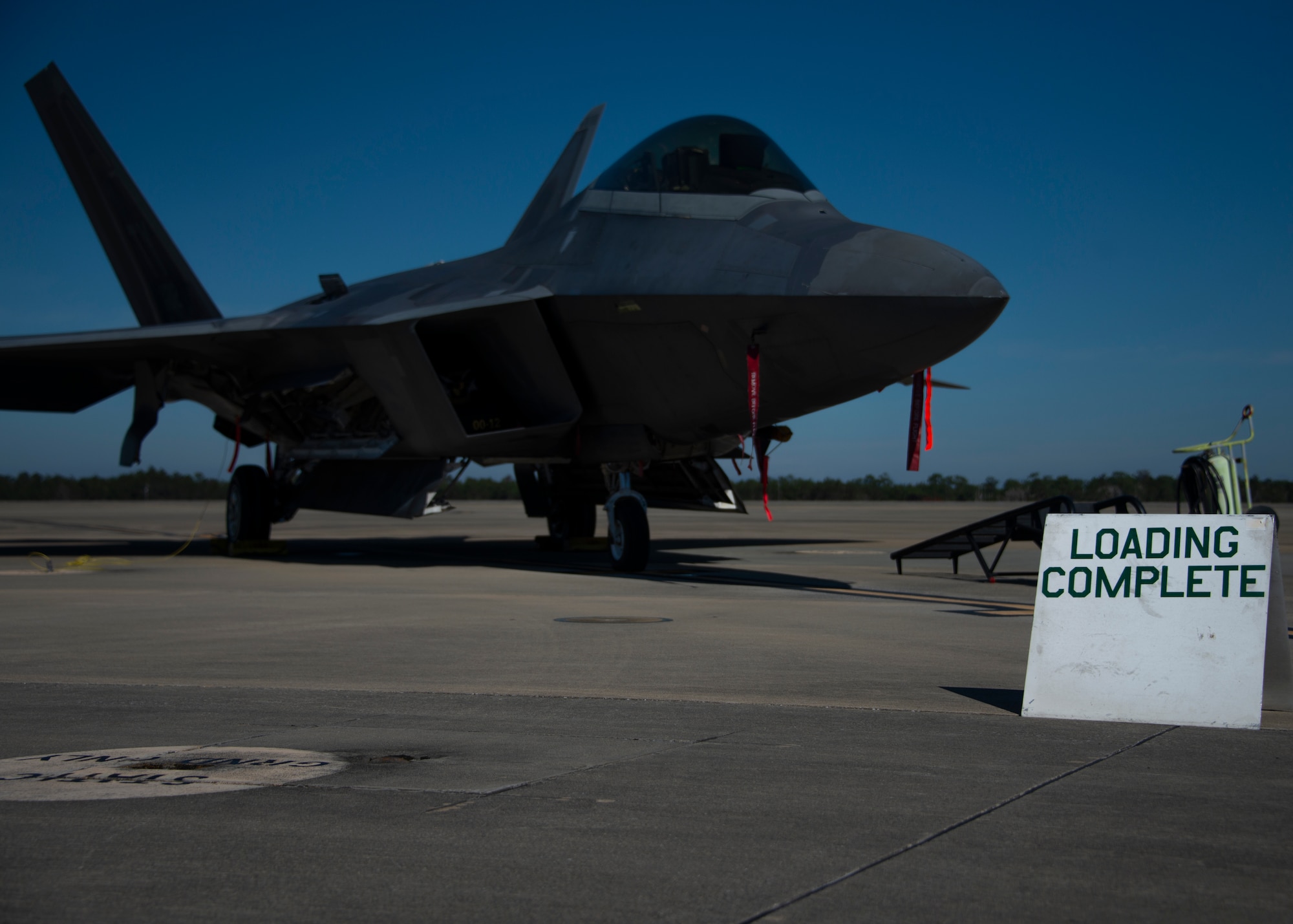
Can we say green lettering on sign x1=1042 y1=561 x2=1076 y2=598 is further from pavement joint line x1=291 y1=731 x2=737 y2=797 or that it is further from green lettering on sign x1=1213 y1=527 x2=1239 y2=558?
pavement joint line x1=291 y1=731 x2=737 y2=797

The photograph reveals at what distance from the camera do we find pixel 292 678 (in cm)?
567

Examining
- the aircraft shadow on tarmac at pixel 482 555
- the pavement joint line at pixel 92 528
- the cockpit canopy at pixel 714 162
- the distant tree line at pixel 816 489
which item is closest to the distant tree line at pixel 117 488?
the distant tree line at pixel 816 489

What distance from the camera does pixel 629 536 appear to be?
12562mm

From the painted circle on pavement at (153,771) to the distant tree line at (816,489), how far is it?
156ft

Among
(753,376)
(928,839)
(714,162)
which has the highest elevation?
(714,162)

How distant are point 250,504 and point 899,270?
1101 cm

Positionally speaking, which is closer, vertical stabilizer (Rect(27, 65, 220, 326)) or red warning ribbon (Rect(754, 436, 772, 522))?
red warning ribbon (Rect(754, 436, 772, 522))

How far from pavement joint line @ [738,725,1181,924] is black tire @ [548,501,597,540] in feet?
45.8

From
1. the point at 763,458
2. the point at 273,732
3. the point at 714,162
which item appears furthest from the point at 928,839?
the point at 763,458

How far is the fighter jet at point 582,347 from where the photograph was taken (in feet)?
32.9

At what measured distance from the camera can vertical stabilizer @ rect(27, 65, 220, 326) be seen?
17.8 m

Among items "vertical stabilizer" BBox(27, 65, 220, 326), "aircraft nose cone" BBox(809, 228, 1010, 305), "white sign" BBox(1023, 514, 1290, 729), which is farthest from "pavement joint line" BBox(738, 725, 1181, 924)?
"vertical stabilizer" BBox(27, 65, 220, 326)

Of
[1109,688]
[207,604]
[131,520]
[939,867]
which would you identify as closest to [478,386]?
[207,604]

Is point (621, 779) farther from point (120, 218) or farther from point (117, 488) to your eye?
→ point (117, 488)
